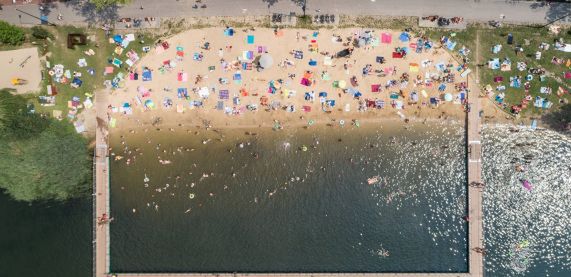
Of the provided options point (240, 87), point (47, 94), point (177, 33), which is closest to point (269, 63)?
point (240, 87)

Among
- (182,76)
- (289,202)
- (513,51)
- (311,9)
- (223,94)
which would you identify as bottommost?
(289,202)

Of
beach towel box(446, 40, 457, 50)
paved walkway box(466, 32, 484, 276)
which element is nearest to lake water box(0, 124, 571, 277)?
paved walkway box(466, 32, 484, 276)

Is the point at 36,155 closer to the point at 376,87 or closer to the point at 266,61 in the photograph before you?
the point at 266,61

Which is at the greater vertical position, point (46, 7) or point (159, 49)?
point (46, 7)

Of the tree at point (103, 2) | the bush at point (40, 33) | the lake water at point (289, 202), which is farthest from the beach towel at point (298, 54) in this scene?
the bush at point (40, 33)

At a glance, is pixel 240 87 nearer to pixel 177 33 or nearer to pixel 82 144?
pixel 177 33

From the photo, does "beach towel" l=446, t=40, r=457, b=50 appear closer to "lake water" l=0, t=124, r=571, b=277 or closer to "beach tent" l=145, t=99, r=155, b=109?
"lake water" l=0, t=124, r=571, b=277

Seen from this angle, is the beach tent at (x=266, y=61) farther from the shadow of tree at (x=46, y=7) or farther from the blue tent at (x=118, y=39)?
the shadow of tree at (x=46, y=7)

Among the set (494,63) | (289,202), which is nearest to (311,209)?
(289,202)
